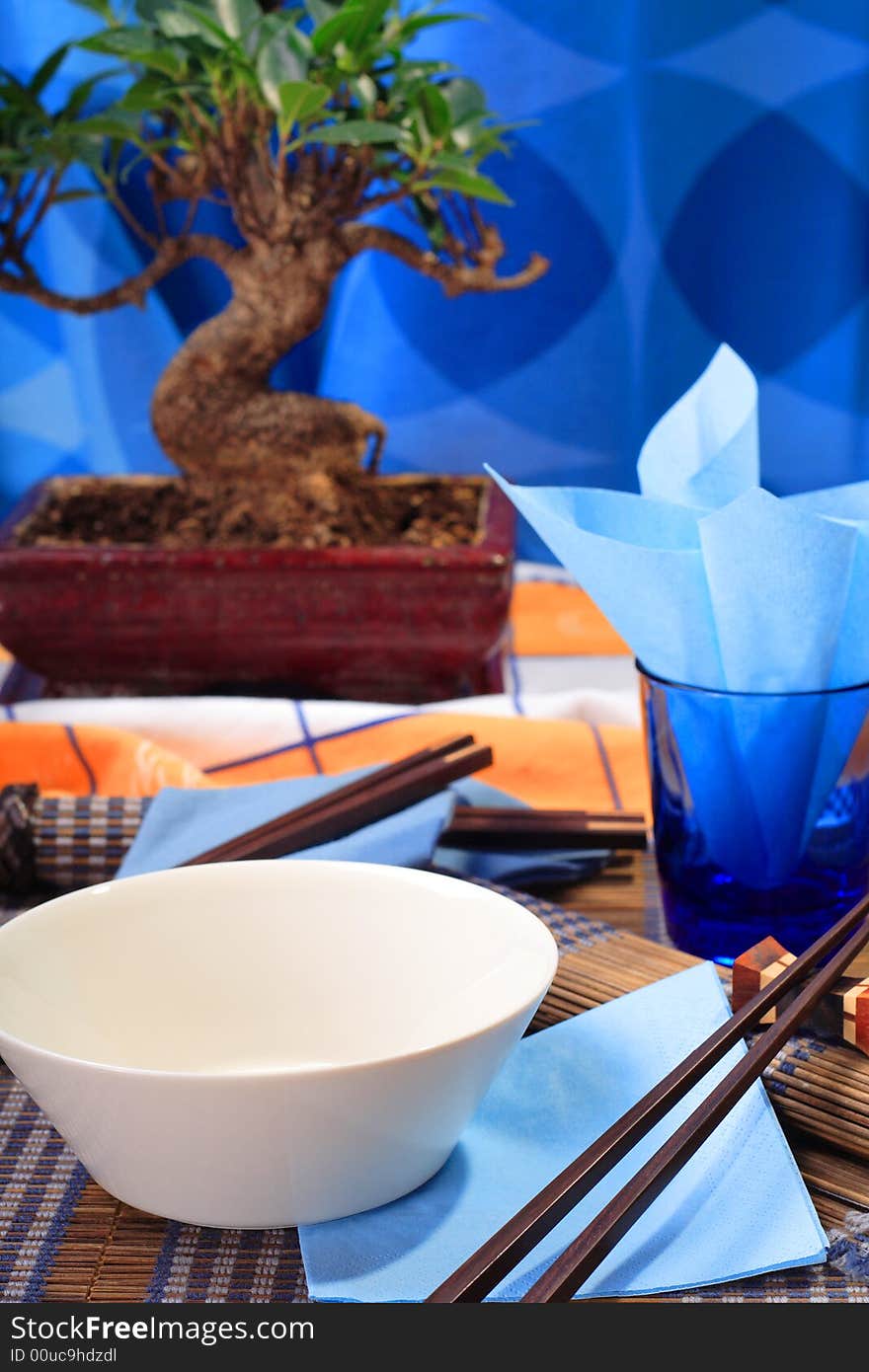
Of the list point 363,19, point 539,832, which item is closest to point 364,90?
point 363,19

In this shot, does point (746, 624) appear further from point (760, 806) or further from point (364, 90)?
point (364, 90)

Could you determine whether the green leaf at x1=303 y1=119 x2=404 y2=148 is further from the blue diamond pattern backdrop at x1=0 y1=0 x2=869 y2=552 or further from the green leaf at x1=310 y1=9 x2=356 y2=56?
the blue diamond pattern backdrop at x1=0 y1=0 x2=869 y2=552

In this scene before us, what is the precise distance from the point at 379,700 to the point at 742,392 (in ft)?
1.68

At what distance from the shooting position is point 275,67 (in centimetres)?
84

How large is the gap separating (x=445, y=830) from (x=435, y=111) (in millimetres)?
562

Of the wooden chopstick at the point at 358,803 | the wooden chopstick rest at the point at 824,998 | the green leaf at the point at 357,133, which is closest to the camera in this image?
the wooden chopstick rest at the point at 824,998

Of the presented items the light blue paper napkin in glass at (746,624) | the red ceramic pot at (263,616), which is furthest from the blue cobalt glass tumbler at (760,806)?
the red ceramic pot at (263,616)

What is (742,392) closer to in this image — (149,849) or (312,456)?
(149,849)

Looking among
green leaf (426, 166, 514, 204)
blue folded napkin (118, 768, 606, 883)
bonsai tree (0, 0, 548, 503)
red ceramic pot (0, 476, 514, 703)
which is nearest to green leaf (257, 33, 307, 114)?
bonsai tree (0, 0, 548, 503)

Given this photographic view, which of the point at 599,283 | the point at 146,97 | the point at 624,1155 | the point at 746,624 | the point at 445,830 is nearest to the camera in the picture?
the point at 624,1155

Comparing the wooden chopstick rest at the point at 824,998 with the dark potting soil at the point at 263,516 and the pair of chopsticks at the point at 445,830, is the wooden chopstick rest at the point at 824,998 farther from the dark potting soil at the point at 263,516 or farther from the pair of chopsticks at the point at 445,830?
the dark potting soil at the point at 263,516

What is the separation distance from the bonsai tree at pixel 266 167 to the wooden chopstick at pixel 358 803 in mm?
443

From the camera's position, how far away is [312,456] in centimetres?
110

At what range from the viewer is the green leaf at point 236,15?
0.87 meters
